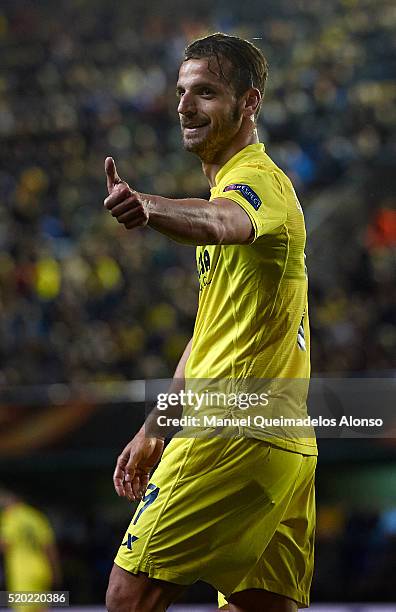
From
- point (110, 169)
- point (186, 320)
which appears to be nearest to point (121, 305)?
point (186, 320)

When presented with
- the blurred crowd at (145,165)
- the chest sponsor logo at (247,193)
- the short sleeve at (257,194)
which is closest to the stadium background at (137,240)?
the blurred crowd at (145,165)

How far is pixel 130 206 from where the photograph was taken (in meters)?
2.36

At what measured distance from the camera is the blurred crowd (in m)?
10.7

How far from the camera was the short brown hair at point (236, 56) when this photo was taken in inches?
122

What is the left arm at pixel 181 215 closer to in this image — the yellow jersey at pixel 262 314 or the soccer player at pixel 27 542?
the yellow jersey at pixel 262 314

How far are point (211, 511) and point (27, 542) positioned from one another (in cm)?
554

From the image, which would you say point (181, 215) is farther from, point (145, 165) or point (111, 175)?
point (145, 165)

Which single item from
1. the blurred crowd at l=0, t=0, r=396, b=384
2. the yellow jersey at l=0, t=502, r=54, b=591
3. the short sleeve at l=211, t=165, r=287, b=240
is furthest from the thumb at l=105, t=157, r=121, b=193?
the blurred crowd at l=0, t=0, r=396, b=384

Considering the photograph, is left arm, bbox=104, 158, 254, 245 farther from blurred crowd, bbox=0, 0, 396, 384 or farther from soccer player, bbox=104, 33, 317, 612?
blurred crowd, bbox=0, 0, 396, 384

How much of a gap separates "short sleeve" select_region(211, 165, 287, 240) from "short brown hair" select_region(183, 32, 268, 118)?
318 millimetres

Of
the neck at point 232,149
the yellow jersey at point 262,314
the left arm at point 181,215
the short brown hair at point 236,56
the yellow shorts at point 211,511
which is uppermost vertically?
the short brown hair at point 236,56

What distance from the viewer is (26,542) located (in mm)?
8180

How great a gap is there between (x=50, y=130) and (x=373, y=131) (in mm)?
4359

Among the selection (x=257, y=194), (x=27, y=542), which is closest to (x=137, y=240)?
(x=27, y=542)
